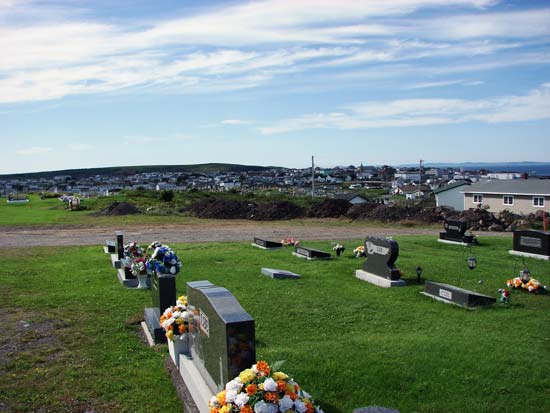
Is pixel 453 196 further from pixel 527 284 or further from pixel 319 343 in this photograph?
pixel 319 343

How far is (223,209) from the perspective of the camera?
129ft

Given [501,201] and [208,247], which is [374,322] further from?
[501,201]

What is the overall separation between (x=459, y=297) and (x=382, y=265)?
297 cm

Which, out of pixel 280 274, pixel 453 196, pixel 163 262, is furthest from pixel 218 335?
pixel 453 196

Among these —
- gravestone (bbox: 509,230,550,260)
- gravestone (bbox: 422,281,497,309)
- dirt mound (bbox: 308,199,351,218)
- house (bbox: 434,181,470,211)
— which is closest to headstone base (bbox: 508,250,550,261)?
gravestone (bbox: 509,230,550,260)

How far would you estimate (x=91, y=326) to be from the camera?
10.3 metres

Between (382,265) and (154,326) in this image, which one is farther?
(382,265)

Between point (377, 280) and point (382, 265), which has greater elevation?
point (382, 265)

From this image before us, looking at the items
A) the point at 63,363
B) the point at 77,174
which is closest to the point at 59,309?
the point at 63,363

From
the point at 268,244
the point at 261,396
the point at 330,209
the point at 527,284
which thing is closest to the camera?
the point at 261,396

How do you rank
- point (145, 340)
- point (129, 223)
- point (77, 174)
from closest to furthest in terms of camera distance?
point (145, 340) → point (129, 223) → point (77, 174)

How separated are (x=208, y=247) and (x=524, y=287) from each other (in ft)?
41.3

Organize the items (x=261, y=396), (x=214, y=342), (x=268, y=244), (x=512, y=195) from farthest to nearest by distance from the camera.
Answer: (x=512, y=195) < (x=268, y=244) < (x=214, y=342) < (x=261, y=396)

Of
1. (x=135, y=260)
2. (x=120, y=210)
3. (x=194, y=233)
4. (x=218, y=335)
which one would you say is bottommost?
(x=194, y=233)
